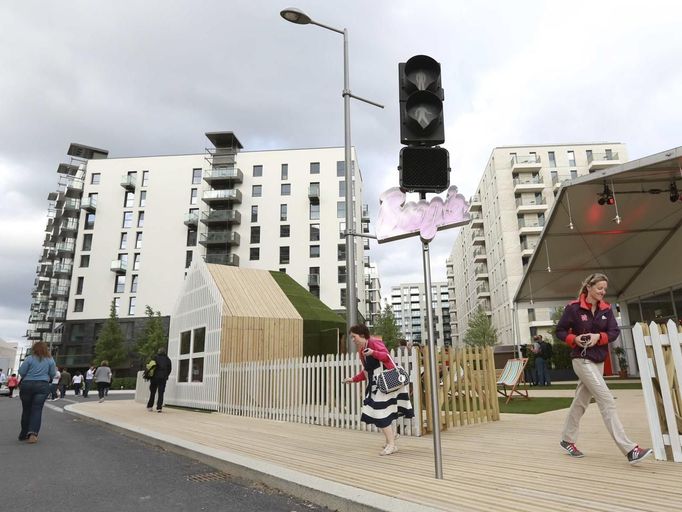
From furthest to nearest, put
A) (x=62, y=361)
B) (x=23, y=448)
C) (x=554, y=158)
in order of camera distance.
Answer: (x=554, y=158), (x=62, y=361), (x=23, y=448)

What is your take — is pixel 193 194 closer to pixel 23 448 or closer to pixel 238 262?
pixel 238 262

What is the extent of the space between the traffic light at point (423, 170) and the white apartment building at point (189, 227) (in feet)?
145

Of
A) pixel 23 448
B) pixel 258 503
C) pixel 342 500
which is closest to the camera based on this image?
pixel 342 500

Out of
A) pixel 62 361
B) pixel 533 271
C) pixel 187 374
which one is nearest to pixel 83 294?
pixel 62 361

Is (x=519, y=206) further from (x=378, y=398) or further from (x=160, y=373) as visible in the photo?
(x=378, y=398)

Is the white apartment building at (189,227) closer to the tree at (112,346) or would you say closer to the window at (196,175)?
the window at (196,175)

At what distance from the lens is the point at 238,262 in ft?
168

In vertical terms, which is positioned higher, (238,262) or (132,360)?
(238,262)

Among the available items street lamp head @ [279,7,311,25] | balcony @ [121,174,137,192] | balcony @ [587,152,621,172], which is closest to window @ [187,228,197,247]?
balcony @ [121,174,137,192]

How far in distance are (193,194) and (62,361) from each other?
864 inches

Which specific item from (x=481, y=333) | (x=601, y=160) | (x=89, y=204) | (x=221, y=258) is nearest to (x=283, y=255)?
→ (x=221, y=258)

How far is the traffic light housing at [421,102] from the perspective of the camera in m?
4.32

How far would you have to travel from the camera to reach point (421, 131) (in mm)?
4324

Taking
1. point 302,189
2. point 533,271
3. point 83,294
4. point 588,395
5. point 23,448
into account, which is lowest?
point 23,448
